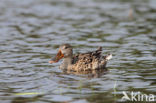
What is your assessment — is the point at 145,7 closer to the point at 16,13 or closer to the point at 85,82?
the point at 16,13

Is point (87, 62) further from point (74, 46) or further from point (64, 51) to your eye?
point (74, 46)

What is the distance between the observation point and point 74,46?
16.0 meters

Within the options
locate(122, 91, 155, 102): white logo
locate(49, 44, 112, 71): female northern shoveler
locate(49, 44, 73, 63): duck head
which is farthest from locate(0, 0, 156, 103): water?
locate(49, 44, 73, 63): duck head

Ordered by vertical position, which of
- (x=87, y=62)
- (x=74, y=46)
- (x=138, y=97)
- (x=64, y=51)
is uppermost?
(x=74, y=46)

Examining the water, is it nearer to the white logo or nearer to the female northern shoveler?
the white logo

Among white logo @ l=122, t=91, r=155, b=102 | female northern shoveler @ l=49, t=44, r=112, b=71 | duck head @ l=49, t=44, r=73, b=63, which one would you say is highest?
duck head @ l=49, t=44, r=73, b=63

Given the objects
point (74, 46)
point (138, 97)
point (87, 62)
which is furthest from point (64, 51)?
point (138, 97)

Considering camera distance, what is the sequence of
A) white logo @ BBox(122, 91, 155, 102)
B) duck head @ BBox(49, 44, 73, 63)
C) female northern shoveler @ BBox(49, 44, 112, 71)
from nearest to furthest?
1. white logo @ BBox(122, 91, 155, 102)
2. female northern shoveler @ BBox(49, 44, 112, 71)
3. duck head @ BBox(49, 44, 73, 63)

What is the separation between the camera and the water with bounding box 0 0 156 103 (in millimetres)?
9625

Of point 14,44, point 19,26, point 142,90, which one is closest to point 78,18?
point 19,26

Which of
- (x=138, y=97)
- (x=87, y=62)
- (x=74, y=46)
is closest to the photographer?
(x=138, y=97)

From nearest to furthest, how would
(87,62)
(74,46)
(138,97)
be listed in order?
1. (138,97)
2. (87,62)
3. (74,46)

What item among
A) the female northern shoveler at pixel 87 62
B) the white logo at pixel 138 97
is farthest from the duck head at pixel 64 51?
the white logo at pixel 138 97

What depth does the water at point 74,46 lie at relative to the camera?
9625 millimetres
